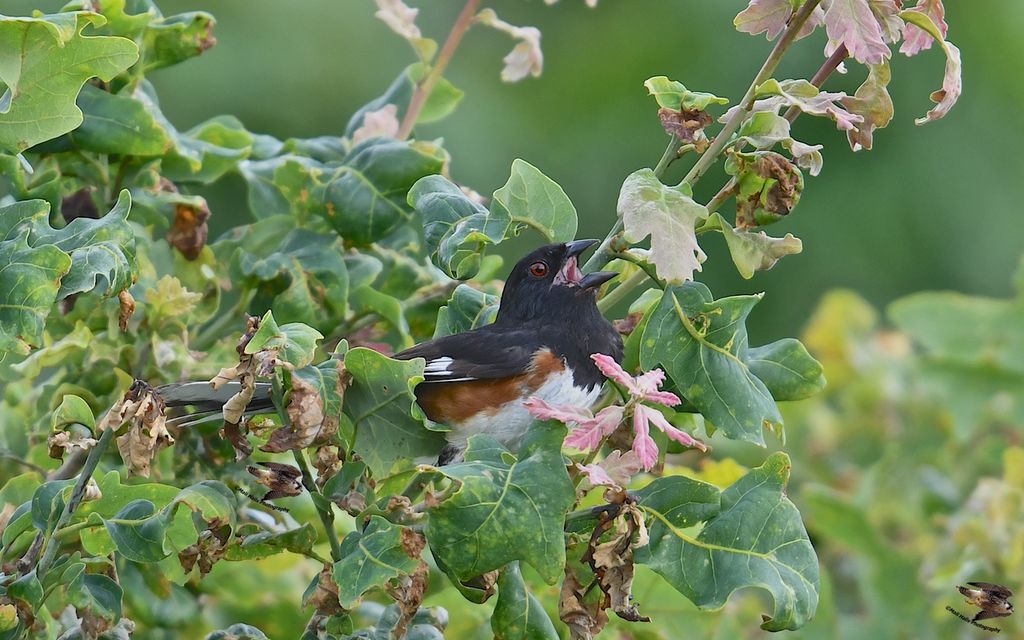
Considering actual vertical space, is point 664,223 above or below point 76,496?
above

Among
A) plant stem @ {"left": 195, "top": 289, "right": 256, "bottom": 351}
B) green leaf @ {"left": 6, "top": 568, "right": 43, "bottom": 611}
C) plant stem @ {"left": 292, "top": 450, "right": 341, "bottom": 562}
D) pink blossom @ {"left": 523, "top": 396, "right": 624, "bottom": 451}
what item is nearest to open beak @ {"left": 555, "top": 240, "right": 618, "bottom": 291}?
pink blossom @ {"left": 523, "top": 396, "right": 624, "bottom": 451}

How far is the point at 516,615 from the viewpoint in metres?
1.80

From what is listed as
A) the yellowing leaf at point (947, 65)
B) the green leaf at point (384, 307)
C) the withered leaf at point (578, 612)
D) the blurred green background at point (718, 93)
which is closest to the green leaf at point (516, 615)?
the withered leaf at point (578, 612)

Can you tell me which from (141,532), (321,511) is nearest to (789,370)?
(321,511)

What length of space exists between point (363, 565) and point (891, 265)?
7.42m

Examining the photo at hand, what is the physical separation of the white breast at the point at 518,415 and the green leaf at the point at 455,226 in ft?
1.44

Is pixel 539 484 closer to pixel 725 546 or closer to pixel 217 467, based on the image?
pixel 725 546

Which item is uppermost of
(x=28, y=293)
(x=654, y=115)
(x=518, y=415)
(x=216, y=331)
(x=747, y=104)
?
(x=747, y=104)

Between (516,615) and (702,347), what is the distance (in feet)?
1.46

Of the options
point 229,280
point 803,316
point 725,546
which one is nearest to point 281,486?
point 725,546

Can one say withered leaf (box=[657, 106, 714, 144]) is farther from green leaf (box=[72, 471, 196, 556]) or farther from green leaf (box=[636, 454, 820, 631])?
green leaf (box=[72, 471, 196, 556])

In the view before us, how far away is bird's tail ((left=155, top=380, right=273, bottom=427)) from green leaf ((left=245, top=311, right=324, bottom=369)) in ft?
1.07

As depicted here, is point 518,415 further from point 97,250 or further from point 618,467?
point 97,250

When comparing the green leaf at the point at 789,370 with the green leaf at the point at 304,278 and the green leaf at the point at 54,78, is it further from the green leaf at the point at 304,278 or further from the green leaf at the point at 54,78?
the green leaf at the point at 54,78
